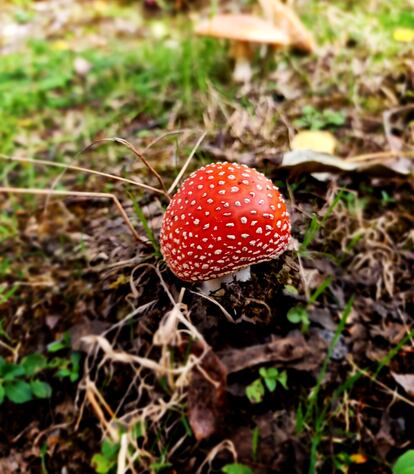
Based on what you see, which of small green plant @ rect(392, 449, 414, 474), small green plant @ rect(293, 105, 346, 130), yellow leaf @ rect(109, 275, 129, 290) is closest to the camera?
small green plant @ rect(392, 449, 414, 474)

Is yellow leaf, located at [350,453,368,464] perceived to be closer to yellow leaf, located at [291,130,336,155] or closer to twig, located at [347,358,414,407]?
twig, located at [347,358,414,407]

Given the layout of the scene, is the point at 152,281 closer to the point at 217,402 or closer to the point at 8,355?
the point at 217,402

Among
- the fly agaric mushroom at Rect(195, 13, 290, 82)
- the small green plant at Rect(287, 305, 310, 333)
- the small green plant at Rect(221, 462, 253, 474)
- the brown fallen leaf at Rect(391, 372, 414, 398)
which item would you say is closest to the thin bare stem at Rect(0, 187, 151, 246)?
the small green plant at Rect(287, 305, 310, 333)

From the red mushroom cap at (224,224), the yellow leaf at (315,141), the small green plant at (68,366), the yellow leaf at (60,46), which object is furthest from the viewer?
the yellow leaf at (60,46)

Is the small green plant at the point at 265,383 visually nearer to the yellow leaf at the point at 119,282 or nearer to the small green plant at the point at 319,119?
the yellow leaf at the point at 119,282

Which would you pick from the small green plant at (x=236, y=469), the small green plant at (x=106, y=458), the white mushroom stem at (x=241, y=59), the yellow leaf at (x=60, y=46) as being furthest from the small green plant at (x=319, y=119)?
the yellow leaf at (x=60, y=46)

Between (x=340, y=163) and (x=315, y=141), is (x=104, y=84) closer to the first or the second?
(x=315, y=141)
